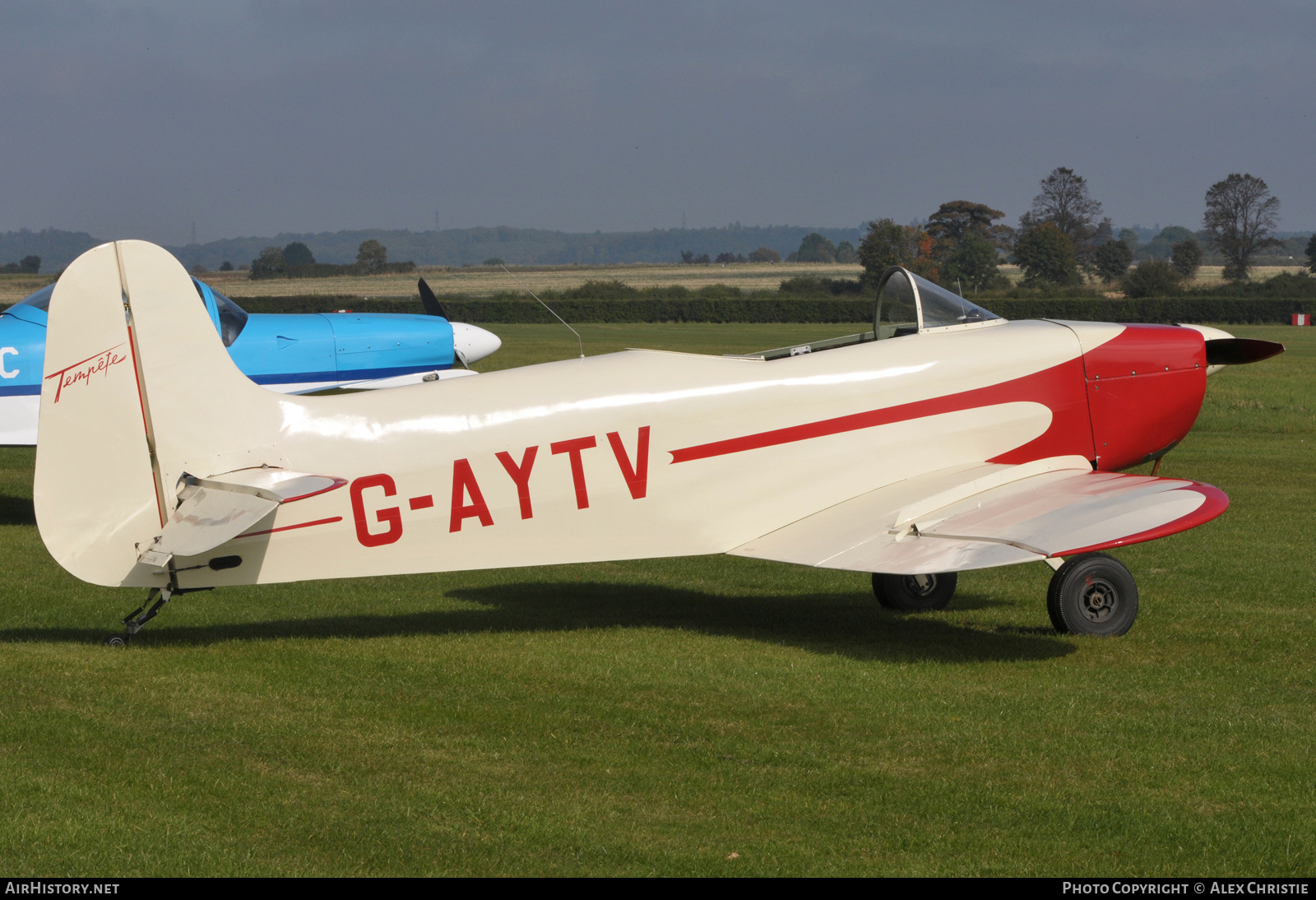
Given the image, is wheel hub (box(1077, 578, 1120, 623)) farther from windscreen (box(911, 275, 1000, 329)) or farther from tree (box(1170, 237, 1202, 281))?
tree (box(1170, 237, 1202, 281))

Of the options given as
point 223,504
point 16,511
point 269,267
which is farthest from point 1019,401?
point 269,267

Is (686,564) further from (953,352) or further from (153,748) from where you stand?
(153,748)

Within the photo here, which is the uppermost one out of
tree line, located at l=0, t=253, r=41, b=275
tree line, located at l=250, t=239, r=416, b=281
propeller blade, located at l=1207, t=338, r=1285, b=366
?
tree line, located at l=0, t=253, r=41, b=275

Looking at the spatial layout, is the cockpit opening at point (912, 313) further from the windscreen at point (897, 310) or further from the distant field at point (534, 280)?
the distant field at point (534, 280)

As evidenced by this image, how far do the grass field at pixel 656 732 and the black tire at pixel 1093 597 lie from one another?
0.15 meters

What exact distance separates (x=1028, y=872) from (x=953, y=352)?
4724mm

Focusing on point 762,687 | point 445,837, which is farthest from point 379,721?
point 762,687

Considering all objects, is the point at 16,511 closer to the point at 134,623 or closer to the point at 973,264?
the point at 134,623

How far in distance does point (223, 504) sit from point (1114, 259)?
117175 millimetres

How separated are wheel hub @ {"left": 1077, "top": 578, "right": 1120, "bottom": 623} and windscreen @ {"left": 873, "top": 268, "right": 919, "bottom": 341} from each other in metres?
2.19

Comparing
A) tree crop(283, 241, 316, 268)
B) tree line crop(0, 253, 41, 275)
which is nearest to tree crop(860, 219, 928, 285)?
tree line crop(0, 253, 41, 275)

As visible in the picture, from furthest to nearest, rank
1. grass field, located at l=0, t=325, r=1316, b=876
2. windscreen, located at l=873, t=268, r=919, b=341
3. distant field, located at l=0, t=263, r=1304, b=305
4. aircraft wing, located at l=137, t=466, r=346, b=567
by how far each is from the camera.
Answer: distant field, located at l=0, t=263, r=1304, b=305 → windscreen, located at l=873, t=268, r=919, b=341 → aircraft wing, located at l=137, t=466, r=346, b=567 → grass field, located at l=0, t=325, r=1316, b=876

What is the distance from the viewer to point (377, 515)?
7277mm

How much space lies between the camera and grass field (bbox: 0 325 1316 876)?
464cm
